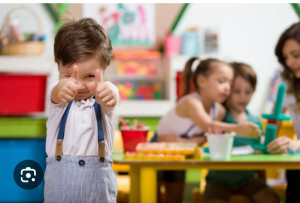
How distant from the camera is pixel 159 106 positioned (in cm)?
279

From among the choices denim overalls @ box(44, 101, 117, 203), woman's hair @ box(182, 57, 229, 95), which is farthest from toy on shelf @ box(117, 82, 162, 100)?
denim overalls @ box(44, 101, 117, 203)

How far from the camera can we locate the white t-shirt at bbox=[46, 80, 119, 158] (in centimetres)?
62

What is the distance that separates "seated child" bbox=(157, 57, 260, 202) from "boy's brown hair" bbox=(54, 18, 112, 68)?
0.76 metres

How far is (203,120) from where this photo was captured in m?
1.37

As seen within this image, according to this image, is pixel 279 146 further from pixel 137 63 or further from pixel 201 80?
pixel 137 63

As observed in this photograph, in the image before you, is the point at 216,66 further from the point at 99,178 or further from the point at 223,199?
the point at 99,178

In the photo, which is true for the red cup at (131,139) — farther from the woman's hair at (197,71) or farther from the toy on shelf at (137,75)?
the toy on shelf at (137,75)

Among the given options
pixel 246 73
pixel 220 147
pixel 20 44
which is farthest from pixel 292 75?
pixel 20 44

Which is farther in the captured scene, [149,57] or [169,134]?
[149,57]

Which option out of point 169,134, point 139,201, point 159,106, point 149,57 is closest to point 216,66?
point 169,134

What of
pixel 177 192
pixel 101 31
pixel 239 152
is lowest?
pixel 177 192

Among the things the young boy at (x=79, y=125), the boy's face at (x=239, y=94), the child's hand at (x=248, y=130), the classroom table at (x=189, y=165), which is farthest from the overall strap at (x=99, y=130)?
the boy's face at (x=239, y=94)

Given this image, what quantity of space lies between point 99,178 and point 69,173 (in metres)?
0.04

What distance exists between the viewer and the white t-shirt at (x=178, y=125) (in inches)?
57.6
